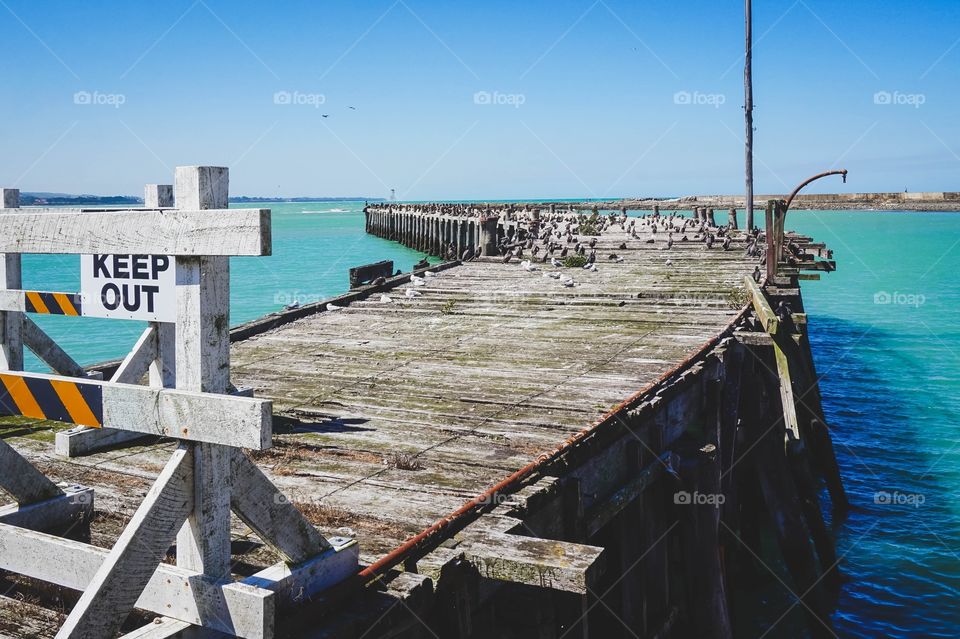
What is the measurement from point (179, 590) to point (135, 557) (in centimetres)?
35

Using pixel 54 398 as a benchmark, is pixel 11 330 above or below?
above

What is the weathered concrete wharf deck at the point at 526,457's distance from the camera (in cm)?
409

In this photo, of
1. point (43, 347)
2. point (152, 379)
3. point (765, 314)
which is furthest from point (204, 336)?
point (765, 314)

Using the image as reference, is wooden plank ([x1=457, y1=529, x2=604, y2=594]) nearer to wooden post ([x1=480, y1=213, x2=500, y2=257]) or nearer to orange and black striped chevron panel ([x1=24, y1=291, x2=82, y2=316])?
orange and black striped chevron panel ([x1=24, y1=291, x2=82, y2=316])

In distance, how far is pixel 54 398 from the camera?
127 inches

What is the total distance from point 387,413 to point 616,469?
6.31 ft

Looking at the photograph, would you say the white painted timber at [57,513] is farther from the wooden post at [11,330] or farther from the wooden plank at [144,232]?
the wooden post at [11,330]

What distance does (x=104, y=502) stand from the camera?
479cm

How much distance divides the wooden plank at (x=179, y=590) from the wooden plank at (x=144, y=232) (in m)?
1.21

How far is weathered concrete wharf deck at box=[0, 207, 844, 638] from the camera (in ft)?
13.4

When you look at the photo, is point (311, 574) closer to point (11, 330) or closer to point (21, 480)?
point (21, 480)

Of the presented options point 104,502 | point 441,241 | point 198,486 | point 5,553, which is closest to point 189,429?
point 198,486

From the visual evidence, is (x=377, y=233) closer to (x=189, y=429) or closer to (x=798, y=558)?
(x=798, y=558)

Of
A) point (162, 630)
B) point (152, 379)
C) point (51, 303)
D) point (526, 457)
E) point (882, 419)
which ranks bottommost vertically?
point (882, 419)
